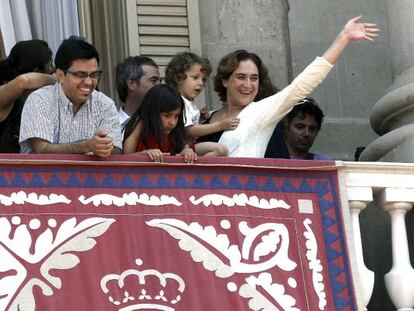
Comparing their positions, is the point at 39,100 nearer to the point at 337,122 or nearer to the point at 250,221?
the point at 250,221

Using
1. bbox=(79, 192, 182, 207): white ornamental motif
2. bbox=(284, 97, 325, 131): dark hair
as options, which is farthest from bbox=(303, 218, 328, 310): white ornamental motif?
bbox=(284, 97, 325, 131): dark hair

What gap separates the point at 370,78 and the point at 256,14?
948mm

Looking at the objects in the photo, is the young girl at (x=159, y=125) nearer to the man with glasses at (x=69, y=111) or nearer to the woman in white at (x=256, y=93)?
the man with glasses at (x=69, y=111)

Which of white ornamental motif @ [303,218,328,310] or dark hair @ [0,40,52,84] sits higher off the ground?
dark hair @ [0,40,52,84]

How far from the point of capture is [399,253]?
12.3 metres

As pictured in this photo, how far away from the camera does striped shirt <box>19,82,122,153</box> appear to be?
11836 mm

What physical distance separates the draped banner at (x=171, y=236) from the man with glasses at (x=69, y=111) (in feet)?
0.69

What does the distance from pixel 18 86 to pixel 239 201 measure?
144 cm

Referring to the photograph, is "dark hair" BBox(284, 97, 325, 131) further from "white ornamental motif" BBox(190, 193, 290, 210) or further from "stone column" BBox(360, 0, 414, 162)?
"white ornamental motif" BBox(190, 193, 290, 210)

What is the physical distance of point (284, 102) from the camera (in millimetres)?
12398

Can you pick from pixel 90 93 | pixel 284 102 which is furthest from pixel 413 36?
pixel 90 93

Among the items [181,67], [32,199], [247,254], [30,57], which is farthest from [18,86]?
[247,254]

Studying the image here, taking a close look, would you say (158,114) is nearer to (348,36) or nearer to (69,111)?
(69,111)

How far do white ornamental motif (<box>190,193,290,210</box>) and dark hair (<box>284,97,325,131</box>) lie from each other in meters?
1.54
